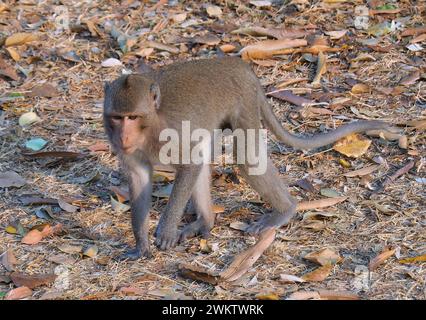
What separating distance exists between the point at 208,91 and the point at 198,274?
162cm

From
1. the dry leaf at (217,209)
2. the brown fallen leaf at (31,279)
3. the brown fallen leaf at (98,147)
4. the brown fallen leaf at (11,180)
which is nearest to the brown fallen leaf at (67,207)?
the brown fallen leaf at (11,180)

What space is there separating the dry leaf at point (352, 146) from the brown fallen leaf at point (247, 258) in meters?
1.52

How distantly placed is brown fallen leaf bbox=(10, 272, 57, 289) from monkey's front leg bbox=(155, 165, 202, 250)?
0.96 m

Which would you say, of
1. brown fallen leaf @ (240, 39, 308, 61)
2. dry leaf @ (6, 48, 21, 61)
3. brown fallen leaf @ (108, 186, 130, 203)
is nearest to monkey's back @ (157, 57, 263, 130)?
brown fallen leaf @ (108, 186, 130, 203)

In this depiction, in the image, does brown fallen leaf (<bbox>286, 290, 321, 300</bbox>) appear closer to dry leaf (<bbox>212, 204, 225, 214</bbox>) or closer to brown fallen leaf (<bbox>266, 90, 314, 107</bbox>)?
dry leaf (<bbox>212, 204, 225, 214</bbox>)

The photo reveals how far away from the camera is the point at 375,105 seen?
841cm

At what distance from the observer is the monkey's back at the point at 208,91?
21.2 ft

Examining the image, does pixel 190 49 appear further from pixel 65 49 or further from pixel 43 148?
pixel 43 148

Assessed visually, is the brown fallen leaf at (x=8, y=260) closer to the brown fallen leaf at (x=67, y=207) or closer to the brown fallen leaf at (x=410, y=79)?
the brown fallen leaf at (x=67, y=207)

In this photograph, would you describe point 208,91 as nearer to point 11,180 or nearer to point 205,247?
point 205,247

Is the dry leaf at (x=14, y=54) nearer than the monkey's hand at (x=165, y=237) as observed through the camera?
No

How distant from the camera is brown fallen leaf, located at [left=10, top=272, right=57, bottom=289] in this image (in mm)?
5867

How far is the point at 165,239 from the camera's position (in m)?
6.36

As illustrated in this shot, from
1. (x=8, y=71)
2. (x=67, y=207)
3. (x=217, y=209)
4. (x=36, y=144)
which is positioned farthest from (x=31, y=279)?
(x=8, y=71)
